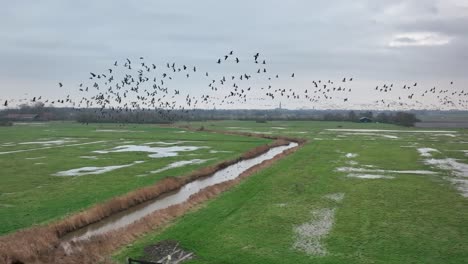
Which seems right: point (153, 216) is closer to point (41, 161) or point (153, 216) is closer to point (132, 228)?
point (132, 228)

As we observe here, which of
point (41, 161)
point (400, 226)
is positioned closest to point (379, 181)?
point (400, 226)

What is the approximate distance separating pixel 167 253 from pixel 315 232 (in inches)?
307

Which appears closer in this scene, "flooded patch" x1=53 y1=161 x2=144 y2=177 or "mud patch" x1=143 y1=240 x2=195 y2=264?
"mud patch" x1=143 y1=240 x2=195 y2=264

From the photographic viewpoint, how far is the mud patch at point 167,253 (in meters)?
19.0

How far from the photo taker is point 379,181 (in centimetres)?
3781

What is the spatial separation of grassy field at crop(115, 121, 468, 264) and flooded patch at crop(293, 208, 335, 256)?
0.05 m

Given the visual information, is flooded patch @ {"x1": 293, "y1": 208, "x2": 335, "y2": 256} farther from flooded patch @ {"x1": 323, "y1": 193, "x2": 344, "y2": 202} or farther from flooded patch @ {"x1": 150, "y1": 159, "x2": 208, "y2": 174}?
flooded patch @ {"x1": 150, "y1": 159, "x2": 208, "y2": 174}

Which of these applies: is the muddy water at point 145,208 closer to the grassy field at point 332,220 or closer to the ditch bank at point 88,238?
the ditch bank at point 88,238

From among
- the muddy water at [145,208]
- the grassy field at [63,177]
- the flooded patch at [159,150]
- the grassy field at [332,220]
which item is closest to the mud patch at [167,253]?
the grassy field at [332,220]

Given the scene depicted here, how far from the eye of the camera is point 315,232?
901 inches

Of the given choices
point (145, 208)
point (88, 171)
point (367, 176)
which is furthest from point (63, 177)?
point (367, 176)

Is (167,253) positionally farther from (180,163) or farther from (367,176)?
(180,163)

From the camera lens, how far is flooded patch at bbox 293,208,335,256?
20141 mm

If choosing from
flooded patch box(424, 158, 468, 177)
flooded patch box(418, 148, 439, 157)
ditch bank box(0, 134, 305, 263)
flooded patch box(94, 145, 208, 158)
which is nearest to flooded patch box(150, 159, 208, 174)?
flooded patch box(94, 145, 208, 158)
